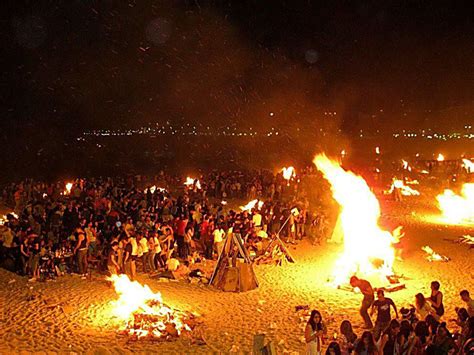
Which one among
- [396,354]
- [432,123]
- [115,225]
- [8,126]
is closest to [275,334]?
[396,354]

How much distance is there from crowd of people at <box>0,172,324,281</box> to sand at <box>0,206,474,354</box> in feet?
2.06

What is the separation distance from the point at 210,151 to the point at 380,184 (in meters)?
61.6

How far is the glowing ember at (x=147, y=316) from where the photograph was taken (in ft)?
32.6

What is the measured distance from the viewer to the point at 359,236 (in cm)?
1568

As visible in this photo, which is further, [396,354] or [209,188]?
[209,188]

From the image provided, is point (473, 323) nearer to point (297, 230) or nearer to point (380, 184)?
point (297, 230)

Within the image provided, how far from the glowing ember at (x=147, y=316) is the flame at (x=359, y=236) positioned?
16.9ft

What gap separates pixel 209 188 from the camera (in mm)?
29422

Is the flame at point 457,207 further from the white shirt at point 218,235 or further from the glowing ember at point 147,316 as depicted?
the glowing ember at point 147,316

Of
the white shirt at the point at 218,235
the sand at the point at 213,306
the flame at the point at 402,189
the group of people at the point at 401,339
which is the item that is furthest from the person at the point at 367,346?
the flame at the point at 402,189

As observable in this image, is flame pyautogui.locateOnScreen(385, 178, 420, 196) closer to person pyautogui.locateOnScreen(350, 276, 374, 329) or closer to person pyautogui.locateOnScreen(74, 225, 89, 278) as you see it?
person pyautogui.locateOnScreen(350, 276, 374, 329)

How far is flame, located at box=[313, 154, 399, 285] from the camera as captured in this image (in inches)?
552

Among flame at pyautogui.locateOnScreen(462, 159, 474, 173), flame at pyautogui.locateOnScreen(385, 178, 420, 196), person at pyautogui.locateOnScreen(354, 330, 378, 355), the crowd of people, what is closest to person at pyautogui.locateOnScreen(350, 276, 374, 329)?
person at pyautogui.locateOnScreen(354, 330, 378, 355)

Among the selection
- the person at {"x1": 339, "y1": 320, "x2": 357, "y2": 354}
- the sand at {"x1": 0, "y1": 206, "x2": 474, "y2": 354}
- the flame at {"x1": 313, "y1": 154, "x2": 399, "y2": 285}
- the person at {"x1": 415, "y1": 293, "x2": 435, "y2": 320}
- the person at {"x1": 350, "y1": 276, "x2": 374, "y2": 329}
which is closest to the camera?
the person at {"x1": 339, "y1": 320, "x2": 357, "y2": 354}
